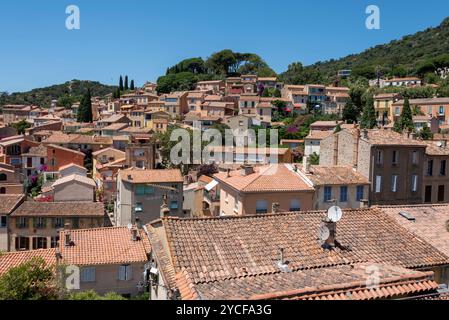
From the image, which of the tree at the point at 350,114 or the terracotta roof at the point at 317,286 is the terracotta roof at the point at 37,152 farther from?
the terracotta roof at the point at 317,286

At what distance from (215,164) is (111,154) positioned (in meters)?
13.7

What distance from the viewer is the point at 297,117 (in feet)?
240

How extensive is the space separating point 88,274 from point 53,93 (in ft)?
480

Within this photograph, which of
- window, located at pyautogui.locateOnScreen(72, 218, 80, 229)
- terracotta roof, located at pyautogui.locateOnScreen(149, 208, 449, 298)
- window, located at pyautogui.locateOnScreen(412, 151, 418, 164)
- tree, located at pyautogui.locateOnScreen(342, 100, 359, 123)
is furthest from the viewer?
tree, located at pyautogui.locateOnScreen(342, 100, 359, 123)

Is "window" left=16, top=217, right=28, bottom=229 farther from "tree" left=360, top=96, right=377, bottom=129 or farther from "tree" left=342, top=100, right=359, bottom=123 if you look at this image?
"tree" left=342, top=100, right=359, bottom=123

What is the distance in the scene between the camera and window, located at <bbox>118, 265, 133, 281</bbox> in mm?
20625

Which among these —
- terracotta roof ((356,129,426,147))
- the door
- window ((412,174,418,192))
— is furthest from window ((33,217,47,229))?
the door

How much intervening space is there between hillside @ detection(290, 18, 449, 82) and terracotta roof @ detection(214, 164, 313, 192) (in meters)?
75.9

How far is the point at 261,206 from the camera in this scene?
84.2ft

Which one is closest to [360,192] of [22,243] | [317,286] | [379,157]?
[379,157]

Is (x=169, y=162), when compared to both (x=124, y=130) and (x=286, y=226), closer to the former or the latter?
(x=124, y=130)

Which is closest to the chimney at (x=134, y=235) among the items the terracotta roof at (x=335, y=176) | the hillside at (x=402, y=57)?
the terracotta roof at (x=335, y=176)

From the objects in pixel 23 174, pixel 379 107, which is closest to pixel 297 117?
pixel 379 107

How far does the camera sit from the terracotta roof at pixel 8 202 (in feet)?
104
